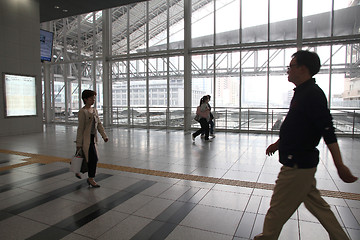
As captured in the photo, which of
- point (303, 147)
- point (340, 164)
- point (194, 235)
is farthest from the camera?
point (194, 235)

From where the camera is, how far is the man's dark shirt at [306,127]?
5.55 feet

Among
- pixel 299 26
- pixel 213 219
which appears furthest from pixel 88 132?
pixel 299 26

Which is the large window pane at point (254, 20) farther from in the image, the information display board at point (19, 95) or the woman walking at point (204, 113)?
the information display board at point (19, 95)

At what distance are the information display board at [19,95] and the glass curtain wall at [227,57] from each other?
12.0 ft

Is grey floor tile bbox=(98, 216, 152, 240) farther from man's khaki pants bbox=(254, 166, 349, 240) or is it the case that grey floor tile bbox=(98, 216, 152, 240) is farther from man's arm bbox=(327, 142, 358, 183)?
man's arm bbox=(327, 142, 358, 183)

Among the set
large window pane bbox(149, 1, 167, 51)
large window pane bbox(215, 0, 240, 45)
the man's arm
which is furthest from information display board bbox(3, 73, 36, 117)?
the man's arm

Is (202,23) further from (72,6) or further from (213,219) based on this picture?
(213,219)

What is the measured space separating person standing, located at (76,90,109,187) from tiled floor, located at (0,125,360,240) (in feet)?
1.33

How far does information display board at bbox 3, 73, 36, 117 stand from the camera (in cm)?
930

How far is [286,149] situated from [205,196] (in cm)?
184

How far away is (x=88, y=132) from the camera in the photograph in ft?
12.2

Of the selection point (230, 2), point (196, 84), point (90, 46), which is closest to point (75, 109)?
point (90, 46)

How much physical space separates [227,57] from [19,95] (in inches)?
326

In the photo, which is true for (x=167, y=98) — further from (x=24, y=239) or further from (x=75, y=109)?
(x=24, y=239)
